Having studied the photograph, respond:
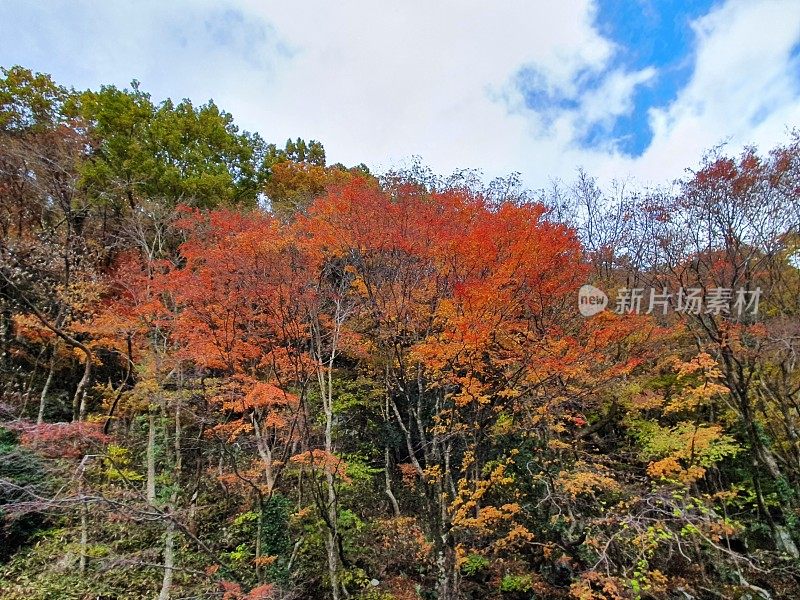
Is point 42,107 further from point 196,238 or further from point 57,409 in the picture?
point 57,409

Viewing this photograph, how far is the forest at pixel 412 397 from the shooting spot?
10422 millimetres

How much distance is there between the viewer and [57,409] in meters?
14.0

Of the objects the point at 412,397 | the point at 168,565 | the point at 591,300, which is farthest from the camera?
the point at 591,300

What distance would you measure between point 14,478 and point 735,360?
1874 centimetres

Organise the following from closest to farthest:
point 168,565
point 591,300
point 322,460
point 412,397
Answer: point 168,565 → point 322,460 → point 412,397 → point 591,300

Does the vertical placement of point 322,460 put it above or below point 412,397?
below

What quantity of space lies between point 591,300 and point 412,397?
6488mm

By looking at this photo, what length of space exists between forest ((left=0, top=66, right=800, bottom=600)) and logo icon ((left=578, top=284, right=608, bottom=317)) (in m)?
0.07

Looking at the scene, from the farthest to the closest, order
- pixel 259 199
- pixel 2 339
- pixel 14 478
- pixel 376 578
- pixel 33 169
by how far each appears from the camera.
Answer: pixel 259 199, pixel 33 169, pixel 2 339, pixel 376 578, pixel 14 478

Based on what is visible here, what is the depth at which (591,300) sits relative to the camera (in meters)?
13.9

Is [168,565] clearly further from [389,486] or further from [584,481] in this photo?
[584,481]

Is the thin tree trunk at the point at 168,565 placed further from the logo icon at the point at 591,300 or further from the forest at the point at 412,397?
the logo icon at the point at 591,300

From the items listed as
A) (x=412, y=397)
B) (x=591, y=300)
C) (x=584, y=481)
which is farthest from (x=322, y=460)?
(x=591, y=300)

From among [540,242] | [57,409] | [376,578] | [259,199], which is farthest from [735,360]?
[57,409]
